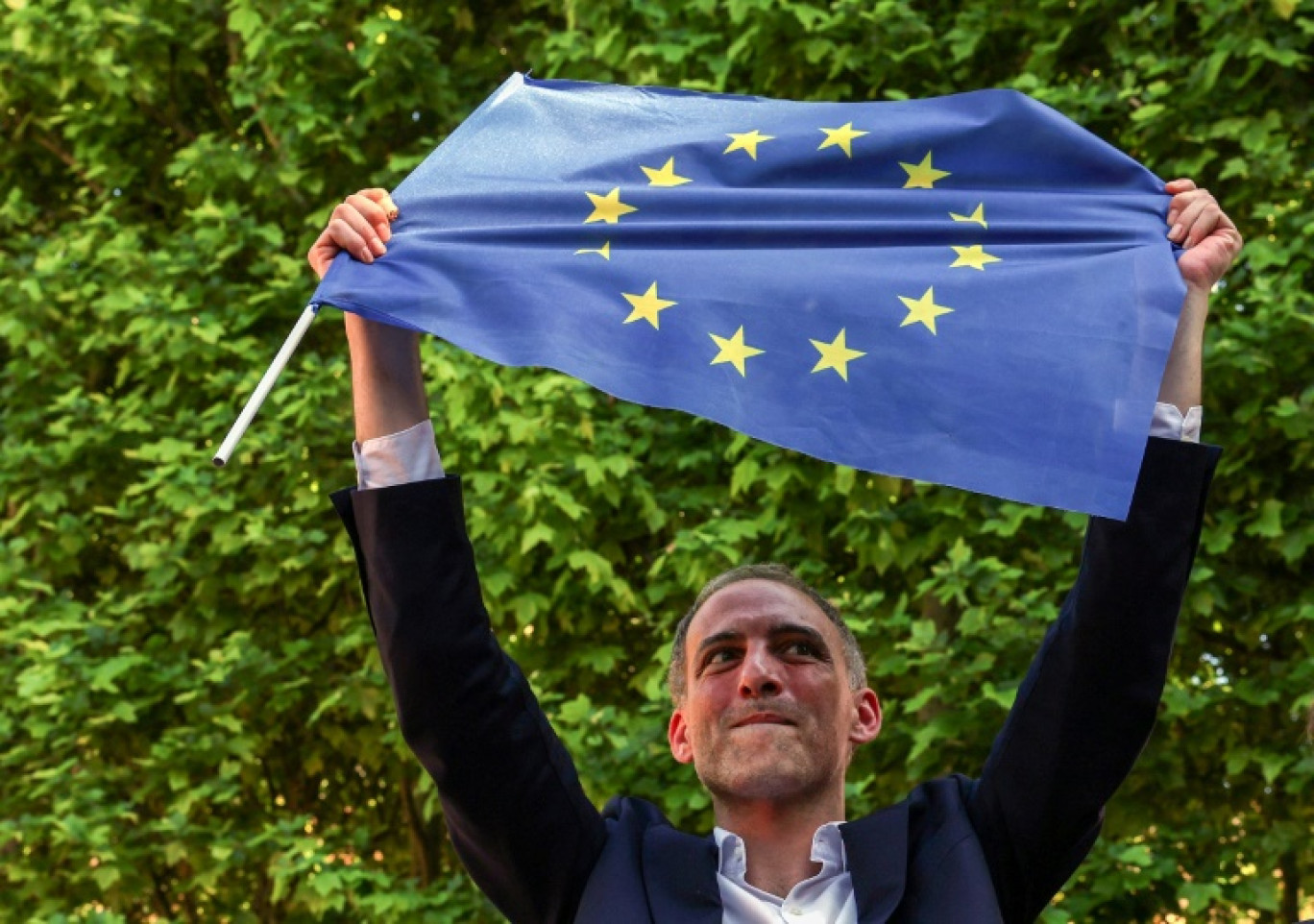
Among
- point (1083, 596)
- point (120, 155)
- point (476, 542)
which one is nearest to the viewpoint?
point (1083, 596)

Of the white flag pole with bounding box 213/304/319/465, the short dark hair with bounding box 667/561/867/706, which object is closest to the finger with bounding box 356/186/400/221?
the white flag pole with bounding box 213/304/319/465

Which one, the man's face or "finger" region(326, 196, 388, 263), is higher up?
"finger" region(326, 196, 388, 263)

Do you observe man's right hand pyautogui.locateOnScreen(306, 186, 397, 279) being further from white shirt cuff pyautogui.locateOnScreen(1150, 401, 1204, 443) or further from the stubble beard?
white shirt cuff pyautogui.locateOnScreen(1150, 401, 1204, 443)

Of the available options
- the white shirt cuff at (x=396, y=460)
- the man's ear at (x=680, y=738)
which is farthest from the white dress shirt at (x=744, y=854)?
the man's ear at (x=680, y=738)

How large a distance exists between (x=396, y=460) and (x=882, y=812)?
98 cm

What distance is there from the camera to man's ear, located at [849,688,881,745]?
10.7 ft

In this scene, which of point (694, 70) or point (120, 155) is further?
point (120, 155)

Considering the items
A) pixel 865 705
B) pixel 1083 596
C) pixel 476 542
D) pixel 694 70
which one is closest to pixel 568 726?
pixel 476 542

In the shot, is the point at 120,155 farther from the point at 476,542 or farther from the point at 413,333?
the point at 413,333

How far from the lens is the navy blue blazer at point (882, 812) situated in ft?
9.48

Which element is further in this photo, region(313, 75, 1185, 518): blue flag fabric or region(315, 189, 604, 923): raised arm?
region(313, 75, 1185, 518): blue flag fabric

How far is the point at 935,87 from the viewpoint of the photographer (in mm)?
7156

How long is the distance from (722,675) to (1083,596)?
24.4 inches

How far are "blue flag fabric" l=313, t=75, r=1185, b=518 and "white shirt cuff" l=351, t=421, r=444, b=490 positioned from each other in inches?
7.4
